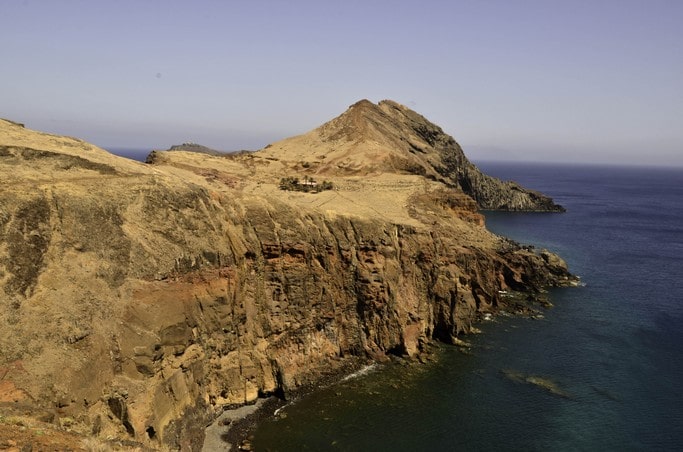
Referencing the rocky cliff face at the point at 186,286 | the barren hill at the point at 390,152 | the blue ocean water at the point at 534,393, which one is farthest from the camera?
the barren hill at the point at 390,152

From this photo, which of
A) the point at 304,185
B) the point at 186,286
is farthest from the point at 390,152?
the point at 186,286

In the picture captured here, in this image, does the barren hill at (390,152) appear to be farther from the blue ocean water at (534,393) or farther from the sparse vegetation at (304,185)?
the blue ocean water at (534,393)

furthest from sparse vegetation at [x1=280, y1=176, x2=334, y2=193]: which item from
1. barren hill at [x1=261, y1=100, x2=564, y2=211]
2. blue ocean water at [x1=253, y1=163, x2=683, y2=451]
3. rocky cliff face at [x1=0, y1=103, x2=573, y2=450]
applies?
blue ocean water at [x1=253, y1=163, x2=683, y2=451]

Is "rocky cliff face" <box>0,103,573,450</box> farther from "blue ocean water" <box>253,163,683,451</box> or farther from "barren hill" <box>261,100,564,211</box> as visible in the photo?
"barren hill" <box>261,100,564,211</box>

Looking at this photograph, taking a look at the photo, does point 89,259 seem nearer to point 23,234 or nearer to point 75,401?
point 23,234

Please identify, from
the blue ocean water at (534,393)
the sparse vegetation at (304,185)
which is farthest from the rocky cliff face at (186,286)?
the blue ocean water at (534,393)

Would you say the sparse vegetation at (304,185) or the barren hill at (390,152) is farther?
the barren hill at (390,152)

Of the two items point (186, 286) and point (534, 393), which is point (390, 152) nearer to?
point (534, 393)

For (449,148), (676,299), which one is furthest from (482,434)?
(449,148)
